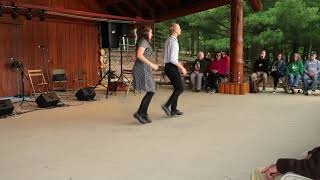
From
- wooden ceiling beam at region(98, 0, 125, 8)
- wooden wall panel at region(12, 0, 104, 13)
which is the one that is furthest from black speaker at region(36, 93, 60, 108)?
wooden ceiling beam at region(98, 0, 125, 8)

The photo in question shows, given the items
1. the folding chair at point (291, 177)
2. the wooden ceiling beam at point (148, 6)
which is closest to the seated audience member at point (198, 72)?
the wooden ceiling beam at point (148, 6)

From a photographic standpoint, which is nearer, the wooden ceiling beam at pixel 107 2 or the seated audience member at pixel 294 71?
the seated audience member at pixel 294 71

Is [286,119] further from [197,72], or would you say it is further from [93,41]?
[93,41]

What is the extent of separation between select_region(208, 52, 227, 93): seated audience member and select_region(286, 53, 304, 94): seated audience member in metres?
1.66

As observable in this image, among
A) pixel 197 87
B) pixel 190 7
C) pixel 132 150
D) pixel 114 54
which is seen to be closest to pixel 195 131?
pixel 132 150

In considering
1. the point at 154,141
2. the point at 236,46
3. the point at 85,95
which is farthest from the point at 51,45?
the point at 154,141

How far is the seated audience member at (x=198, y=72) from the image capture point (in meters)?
11.5

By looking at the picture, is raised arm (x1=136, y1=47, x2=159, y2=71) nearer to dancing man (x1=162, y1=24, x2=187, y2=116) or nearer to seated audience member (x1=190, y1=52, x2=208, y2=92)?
dancing man (x1=162, y1=24, x2=187, y2=116)

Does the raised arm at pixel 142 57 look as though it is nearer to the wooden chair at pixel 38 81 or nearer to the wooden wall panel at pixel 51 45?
the wooden chair at pixel 38 81

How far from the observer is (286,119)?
690cm

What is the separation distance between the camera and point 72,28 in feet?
40.8

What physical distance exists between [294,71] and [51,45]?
645cm

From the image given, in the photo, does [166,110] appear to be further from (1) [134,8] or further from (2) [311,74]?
(1) [134,8]

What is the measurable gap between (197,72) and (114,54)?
1265 cm
